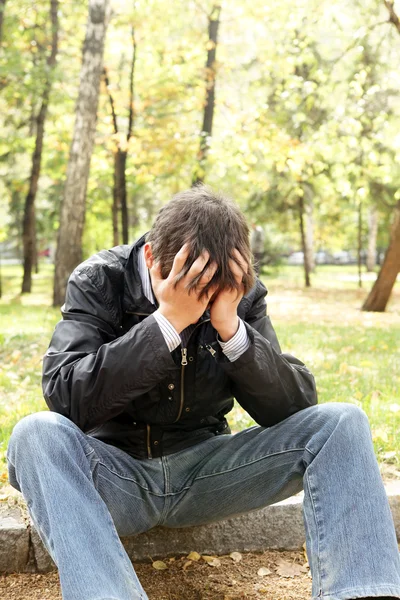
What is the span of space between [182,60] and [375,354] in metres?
12.6

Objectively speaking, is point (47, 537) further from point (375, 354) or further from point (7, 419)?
point (375, 354)

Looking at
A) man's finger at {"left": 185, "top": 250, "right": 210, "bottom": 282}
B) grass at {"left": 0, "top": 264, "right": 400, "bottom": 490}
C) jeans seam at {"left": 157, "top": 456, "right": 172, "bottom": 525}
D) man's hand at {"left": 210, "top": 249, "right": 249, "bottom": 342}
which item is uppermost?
man's finger at {"left": 185, "top": 250, "right": 210, "bottom": 282}

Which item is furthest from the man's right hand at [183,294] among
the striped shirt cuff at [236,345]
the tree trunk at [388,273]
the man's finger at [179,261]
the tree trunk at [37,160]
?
the tree trunk at [37,160]

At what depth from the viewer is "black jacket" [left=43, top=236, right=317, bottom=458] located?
225cm

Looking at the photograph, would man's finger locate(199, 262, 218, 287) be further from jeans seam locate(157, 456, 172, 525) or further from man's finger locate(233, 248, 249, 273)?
jeans seam locate(157, 456, 172, 525)

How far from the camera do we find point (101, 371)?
88.0 inches

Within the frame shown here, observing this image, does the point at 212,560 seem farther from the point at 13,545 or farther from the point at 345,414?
the point at 345,414

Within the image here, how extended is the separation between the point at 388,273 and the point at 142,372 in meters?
11.3

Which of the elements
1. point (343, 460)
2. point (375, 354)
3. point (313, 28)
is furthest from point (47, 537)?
point (313, 28)

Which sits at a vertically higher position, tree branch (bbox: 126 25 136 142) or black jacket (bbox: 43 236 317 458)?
tree branch (bbox: 126 25 136 142)

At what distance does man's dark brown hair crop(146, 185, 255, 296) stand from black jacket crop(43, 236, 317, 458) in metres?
0.21

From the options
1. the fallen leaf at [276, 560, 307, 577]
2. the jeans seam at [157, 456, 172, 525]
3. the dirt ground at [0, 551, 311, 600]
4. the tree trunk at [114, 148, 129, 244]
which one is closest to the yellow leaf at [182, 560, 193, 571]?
the dirt ground at [0, 551, 311, 600]

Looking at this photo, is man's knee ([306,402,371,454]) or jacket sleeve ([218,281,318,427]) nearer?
man's knee ([306,402,371,454])

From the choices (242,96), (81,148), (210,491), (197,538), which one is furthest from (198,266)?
(242,96)
